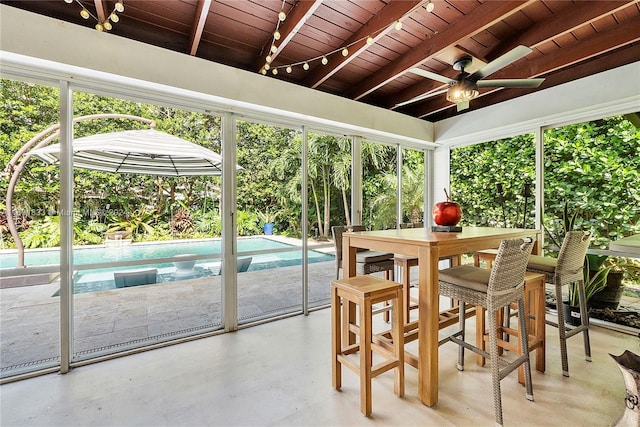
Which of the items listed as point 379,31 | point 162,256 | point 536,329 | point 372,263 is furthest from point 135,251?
point 536,329

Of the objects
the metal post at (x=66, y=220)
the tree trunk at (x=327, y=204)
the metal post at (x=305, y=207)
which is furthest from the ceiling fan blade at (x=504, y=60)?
the metal post at (x=66, y=220)

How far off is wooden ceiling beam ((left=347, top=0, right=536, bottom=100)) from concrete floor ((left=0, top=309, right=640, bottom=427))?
2.58 meters

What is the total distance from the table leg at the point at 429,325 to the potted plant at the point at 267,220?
1948 millimetres

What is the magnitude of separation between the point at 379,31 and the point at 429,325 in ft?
7.31

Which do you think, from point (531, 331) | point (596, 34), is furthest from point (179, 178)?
point (596, 34)

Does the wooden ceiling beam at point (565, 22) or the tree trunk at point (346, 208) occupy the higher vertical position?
the wooden ceiling beam at point (565, 22)

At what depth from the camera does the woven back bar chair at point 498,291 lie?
1.61m

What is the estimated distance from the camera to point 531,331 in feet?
7.54

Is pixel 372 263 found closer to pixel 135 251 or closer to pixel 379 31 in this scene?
pixel 379 31

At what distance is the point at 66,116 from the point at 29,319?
1947 mm

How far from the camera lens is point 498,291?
5.49 ft

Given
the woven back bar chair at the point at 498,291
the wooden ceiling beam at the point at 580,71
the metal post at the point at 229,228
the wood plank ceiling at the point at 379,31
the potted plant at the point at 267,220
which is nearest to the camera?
the woven back bar chair at the point at 498,291

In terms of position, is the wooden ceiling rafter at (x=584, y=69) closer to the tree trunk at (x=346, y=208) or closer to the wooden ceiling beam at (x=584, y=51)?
the wooden ceiling beam at (x=584, y=51)

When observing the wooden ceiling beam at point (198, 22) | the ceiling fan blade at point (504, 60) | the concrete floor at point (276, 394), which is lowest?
the concrete floor at point (276, 394)
